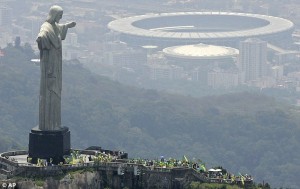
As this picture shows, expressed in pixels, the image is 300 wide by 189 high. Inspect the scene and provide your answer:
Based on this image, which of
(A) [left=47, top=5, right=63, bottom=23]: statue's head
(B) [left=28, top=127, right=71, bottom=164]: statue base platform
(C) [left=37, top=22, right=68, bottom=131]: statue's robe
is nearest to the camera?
(B) [left=28, top=127, right=71, bottom=164]: statue base platform

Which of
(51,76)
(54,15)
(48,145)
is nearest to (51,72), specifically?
(51,76)

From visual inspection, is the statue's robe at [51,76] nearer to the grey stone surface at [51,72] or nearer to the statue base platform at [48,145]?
the grey stone surface at [51,72]

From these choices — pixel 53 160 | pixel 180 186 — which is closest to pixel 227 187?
pixel 180 186

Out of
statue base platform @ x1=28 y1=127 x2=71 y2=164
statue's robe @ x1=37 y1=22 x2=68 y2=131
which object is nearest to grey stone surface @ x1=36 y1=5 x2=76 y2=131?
statue's robe @ x1=37 y1=22 x2=68 y2=131

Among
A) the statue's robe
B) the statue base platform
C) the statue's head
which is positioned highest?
the statue's head

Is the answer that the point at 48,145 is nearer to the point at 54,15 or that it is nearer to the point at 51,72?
the point at 51,72

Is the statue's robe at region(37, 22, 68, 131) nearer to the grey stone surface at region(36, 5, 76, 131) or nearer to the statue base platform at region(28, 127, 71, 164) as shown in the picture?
the grey stone surface at region(36, 5, 76, 131)

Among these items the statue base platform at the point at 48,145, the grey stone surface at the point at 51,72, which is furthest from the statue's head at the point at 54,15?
the statue base platform at the point at 48,145
